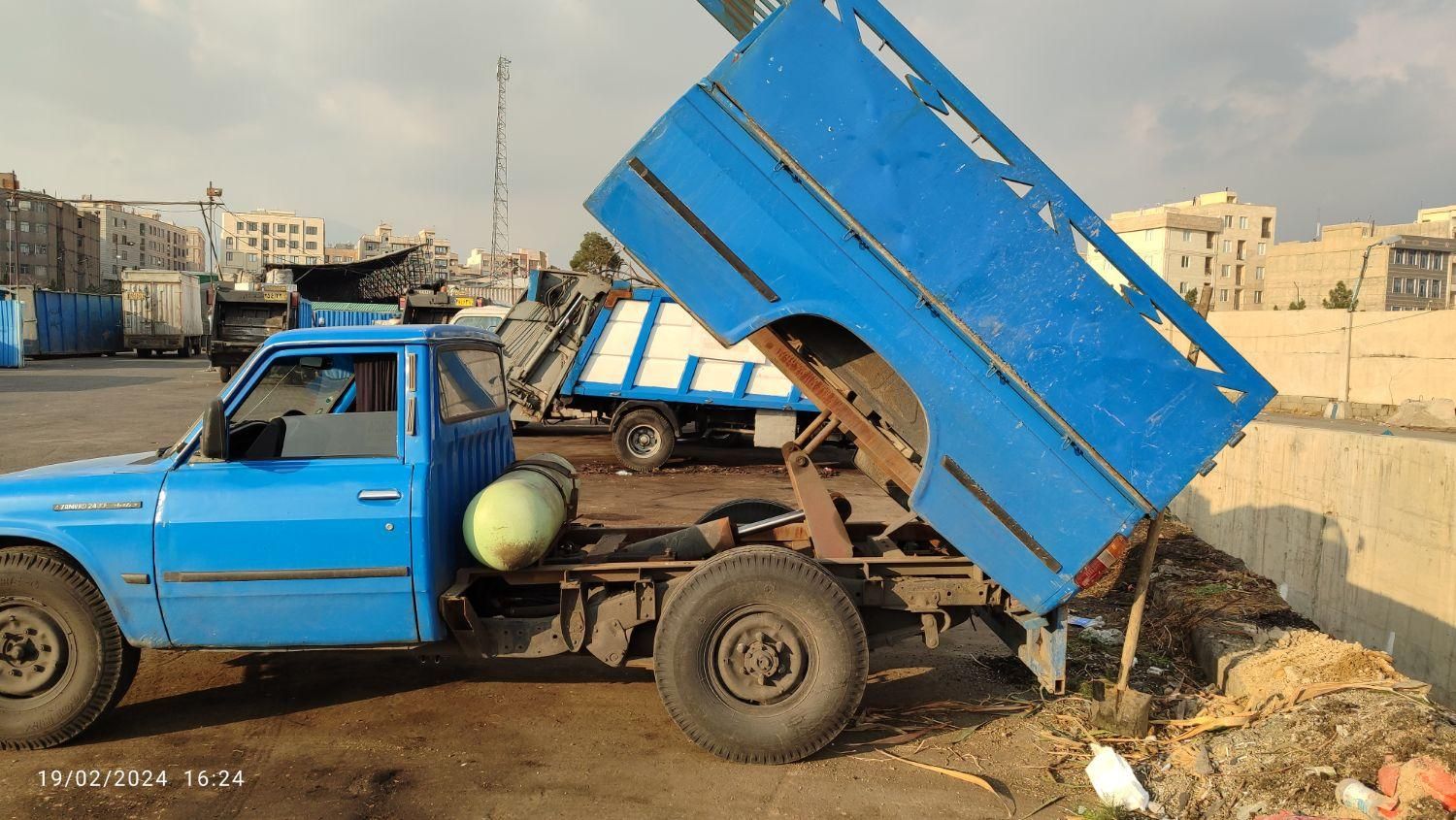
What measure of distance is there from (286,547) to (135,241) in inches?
5426

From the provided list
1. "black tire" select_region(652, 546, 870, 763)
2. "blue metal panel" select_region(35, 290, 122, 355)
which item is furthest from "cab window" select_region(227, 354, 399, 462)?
"blue metal panel" select_region(35, 290, 122, 355)

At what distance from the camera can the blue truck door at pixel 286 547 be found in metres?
3.94

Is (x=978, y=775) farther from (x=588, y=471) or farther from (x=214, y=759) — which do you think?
(x=588, y=471)

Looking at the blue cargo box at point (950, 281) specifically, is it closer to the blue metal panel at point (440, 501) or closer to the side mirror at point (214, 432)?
the blue metal panel at point (440, 501)

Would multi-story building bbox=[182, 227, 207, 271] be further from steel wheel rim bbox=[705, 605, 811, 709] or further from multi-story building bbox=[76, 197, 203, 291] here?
steel wheel rim bbox=[705, 605, 811, 709]

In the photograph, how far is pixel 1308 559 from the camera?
681 cm

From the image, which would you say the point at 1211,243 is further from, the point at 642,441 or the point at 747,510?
the point at 747,510

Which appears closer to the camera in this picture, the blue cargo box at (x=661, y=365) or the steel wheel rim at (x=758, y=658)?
the steel wheel rim at (x=758, y=658)

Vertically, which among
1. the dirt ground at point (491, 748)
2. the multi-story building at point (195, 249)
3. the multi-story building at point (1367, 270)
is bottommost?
the dirt ground at point (491, 748)

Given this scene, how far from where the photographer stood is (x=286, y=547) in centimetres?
394

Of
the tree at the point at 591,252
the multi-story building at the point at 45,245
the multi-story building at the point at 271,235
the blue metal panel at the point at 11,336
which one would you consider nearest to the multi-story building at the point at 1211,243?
the tree at the point at 591,252

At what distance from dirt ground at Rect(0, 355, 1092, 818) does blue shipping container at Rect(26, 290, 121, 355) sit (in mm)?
36170

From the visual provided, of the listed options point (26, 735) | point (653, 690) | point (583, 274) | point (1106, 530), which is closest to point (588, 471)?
point (583, 274)

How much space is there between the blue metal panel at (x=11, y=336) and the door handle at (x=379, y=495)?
32220 mm
